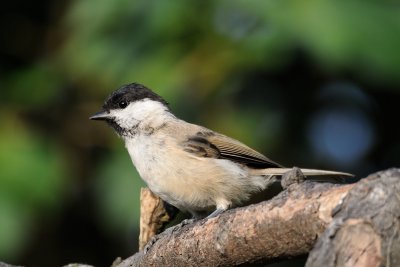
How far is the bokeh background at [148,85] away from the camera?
370 cm

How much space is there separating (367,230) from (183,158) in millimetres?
1972

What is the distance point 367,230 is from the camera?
1.89 metres

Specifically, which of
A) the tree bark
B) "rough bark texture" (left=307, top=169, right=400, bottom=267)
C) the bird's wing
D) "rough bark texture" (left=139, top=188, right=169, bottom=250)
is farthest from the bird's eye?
"rough bark texture" (left=307, top=169, right=400, bottom=267)

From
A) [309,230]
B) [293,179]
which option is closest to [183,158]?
[293,179]

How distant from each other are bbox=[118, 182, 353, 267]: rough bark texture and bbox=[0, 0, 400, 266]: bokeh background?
129 centimetres

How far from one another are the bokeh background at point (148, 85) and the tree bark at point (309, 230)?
1320 millimetres

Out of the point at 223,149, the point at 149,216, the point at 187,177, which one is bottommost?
the point at 149,216

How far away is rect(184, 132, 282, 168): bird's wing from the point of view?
3.80m

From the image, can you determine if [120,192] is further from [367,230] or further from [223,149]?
[367,230]

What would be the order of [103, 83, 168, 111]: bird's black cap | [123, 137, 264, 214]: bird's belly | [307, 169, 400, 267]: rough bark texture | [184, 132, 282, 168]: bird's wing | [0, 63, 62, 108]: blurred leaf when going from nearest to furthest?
1. [307, 169, 400, 267]: rough bark texture
2. [123, 137, 264, 214]: bird's belly
3. [184, 132, 282, 168]: bird's wing
4. [103, 83, 168, 111]: bird's black cap
5. [0, 63, 62, 108]: blurred leaf

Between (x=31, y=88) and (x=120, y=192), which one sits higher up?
(x=31, y=88)

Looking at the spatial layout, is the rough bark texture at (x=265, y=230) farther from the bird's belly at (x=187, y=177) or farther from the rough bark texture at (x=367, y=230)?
the bird's belly at (x=187, y=177)

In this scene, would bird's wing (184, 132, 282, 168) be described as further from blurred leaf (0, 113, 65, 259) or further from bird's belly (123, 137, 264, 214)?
blurred leaf (0, 113, 65, 259)

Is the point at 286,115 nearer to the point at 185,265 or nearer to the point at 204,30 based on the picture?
the point at 204,30
